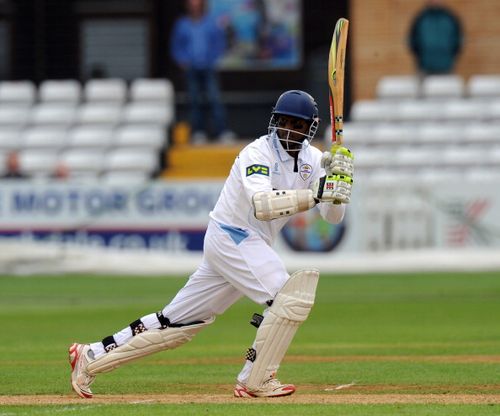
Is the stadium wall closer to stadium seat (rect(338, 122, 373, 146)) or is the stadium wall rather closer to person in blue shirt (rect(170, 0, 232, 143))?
stadium seat (rect(338, 122, 373, 146))

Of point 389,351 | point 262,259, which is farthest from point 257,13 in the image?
point 262,259

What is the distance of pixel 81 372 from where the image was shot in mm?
7707

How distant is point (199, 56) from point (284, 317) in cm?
1651

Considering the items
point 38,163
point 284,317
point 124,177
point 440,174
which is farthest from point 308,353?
point 38,163

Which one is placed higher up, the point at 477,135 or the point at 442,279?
the point at 477,135

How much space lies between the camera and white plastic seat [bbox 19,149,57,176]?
22875 millimetres

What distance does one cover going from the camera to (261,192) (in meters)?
7.13

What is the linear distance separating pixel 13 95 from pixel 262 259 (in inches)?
729

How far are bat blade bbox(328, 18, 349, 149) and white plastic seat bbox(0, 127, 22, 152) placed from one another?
1701 centimetres

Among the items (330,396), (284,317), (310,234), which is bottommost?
(310,234)

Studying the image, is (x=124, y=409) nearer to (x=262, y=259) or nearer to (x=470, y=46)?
(x=262, y=259)

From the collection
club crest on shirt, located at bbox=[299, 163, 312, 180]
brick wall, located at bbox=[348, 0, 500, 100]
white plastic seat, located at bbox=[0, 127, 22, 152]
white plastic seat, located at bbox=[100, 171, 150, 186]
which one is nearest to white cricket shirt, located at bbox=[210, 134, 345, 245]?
club crest on shirt, located at bbox=[299, 163, 312, 180]

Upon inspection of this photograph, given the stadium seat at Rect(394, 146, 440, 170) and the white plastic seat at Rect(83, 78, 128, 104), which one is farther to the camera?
the white plastic seat at Rect(83, 78, 128, 104)

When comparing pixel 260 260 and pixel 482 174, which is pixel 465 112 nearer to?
pixel 482 174
